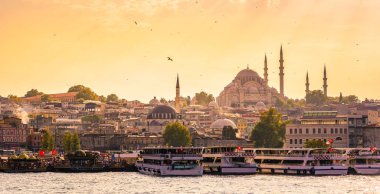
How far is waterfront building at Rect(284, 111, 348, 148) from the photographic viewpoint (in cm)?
14525

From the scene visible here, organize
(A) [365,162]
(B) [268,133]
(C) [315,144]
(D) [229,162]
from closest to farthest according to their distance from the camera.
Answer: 1. (D) [229,162]
2. (A) [365,162]
3. (C) [315,144]
4. (B) [268,133]

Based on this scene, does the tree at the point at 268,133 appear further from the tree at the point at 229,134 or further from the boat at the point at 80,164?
the boat at the point at 80,164

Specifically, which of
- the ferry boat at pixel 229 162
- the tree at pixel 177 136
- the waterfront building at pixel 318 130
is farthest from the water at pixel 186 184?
the tree at pixel 177 136

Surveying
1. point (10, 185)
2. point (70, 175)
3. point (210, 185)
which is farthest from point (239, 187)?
point (70, 175)

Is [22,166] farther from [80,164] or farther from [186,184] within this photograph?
[186,184]

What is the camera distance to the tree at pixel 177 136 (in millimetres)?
169375

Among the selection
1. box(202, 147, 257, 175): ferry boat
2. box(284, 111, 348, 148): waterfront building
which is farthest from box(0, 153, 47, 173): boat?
box(284, 111, 348, 148): waterfront building

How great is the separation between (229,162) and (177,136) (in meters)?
60.4

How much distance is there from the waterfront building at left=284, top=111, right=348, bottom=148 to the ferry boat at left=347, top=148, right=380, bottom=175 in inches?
1223

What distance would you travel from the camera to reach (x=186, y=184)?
94.4m

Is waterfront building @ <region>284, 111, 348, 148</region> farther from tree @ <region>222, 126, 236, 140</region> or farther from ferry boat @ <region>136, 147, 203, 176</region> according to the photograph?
ferry boat @ <region>136, 147, 203, 176</region>

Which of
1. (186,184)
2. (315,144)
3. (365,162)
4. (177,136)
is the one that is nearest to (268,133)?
(177,136)

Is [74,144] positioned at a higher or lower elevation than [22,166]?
higher

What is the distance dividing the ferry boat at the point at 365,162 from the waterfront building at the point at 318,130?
31072 mm
